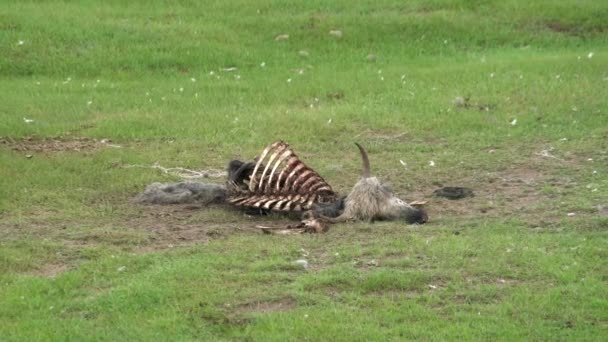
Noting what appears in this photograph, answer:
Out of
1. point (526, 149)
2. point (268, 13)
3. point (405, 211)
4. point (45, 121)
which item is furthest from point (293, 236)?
point (268, 13)

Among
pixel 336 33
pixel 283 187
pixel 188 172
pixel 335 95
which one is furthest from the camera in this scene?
pixel 336 33

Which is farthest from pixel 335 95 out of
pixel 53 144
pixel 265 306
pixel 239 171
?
pixel 265 306

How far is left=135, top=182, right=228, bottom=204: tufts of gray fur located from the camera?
949 centimetres

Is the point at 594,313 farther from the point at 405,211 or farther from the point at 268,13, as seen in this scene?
the point at 268,13

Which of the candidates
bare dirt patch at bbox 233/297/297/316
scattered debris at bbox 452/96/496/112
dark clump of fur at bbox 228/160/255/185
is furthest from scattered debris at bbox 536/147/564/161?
bare dirt patch at bbox 233/297/297/316

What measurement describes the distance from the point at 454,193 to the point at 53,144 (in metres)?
4.33

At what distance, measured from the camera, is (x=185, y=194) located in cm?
Result: 949

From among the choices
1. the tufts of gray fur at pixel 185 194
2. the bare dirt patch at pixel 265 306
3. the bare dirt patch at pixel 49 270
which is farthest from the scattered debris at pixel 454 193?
the bare dirt patch at pixel 49 270

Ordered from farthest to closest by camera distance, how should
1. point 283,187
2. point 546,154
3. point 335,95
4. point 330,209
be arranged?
point 335,95 < point 546,154 < point 283,187 < point 330,209

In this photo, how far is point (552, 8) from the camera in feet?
53.5

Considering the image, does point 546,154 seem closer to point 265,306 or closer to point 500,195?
point 500,195

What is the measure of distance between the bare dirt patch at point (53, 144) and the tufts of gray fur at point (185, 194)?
2.06m

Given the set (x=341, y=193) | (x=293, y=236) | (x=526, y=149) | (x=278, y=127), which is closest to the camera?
(x=293, y=236)

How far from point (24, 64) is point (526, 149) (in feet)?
21.8
